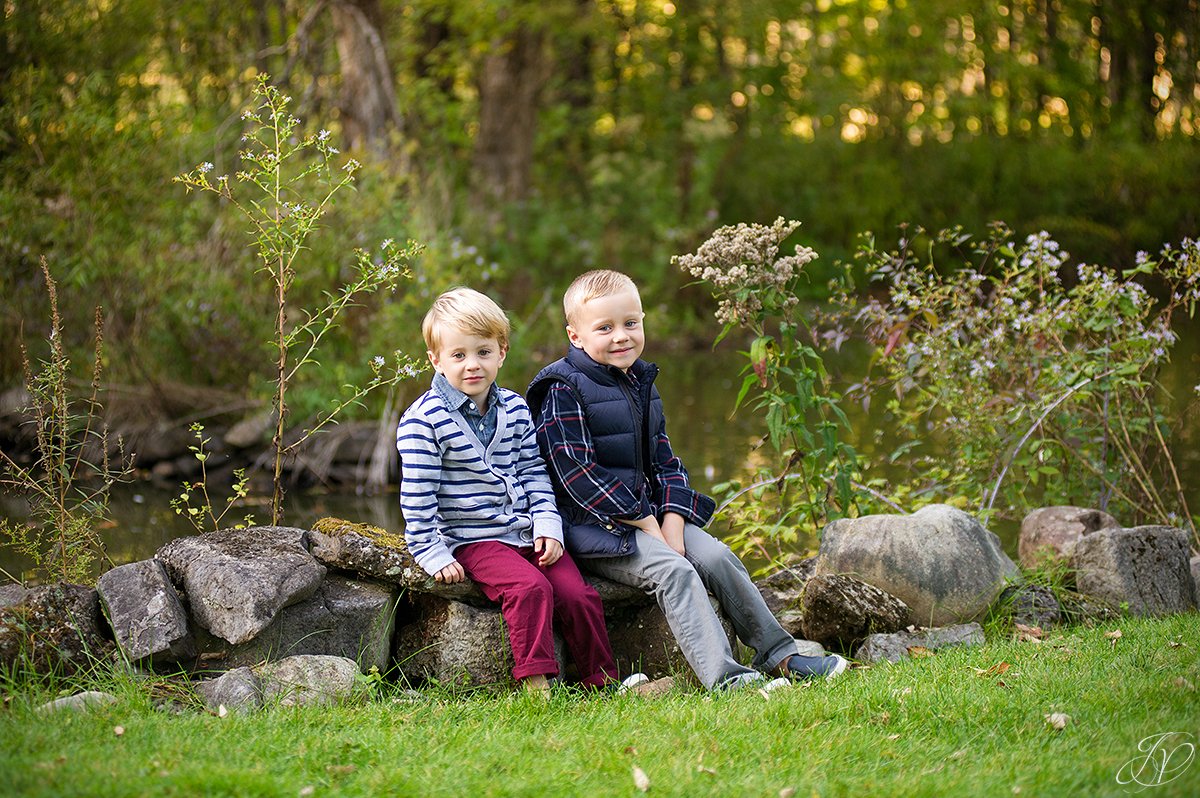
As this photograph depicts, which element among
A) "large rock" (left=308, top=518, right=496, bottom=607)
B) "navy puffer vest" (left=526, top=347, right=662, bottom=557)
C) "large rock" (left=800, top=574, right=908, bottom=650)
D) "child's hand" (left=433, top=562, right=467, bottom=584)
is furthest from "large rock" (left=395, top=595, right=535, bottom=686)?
"large rock" (left=800, top=574, right=908, bottom=650)

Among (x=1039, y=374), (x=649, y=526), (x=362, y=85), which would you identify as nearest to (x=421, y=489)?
(x=649, y=526)

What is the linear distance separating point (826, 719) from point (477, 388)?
169 centimetres

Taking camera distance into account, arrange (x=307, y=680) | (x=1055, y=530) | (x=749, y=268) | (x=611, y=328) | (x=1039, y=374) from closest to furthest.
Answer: (x=307, y=680)
(x=611, y=328)
(x=749, y=268)
(x=1055, y=530)
(x=1039, y=374)

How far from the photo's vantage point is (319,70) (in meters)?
11.7

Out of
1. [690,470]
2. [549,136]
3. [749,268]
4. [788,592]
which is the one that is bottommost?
[690,470]

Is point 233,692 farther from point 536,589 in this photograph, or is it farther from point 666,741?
point 666,741

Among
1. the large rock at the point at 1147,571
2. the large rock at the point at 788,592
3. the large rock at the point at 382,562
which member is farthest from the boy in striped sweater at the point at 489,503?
the large rock at the point at 1147,571

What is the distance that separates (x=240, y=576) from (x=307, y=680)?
0.45 m

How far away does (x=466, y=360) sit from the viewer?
438 centimetres

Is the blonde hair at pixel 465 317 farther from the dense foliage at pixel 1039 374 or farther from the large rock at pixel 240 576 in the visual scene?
the dense foliage at pixel 1039 374

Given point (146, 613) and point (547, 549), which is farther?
point (547, 549)

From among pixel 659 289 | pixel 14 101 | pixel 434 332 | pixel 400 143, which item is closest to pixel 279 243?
pixel 434 332

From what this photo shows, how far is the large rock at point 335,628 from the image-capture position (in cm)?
431

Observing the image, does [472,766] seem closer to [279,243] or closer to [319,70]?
[279,243]
